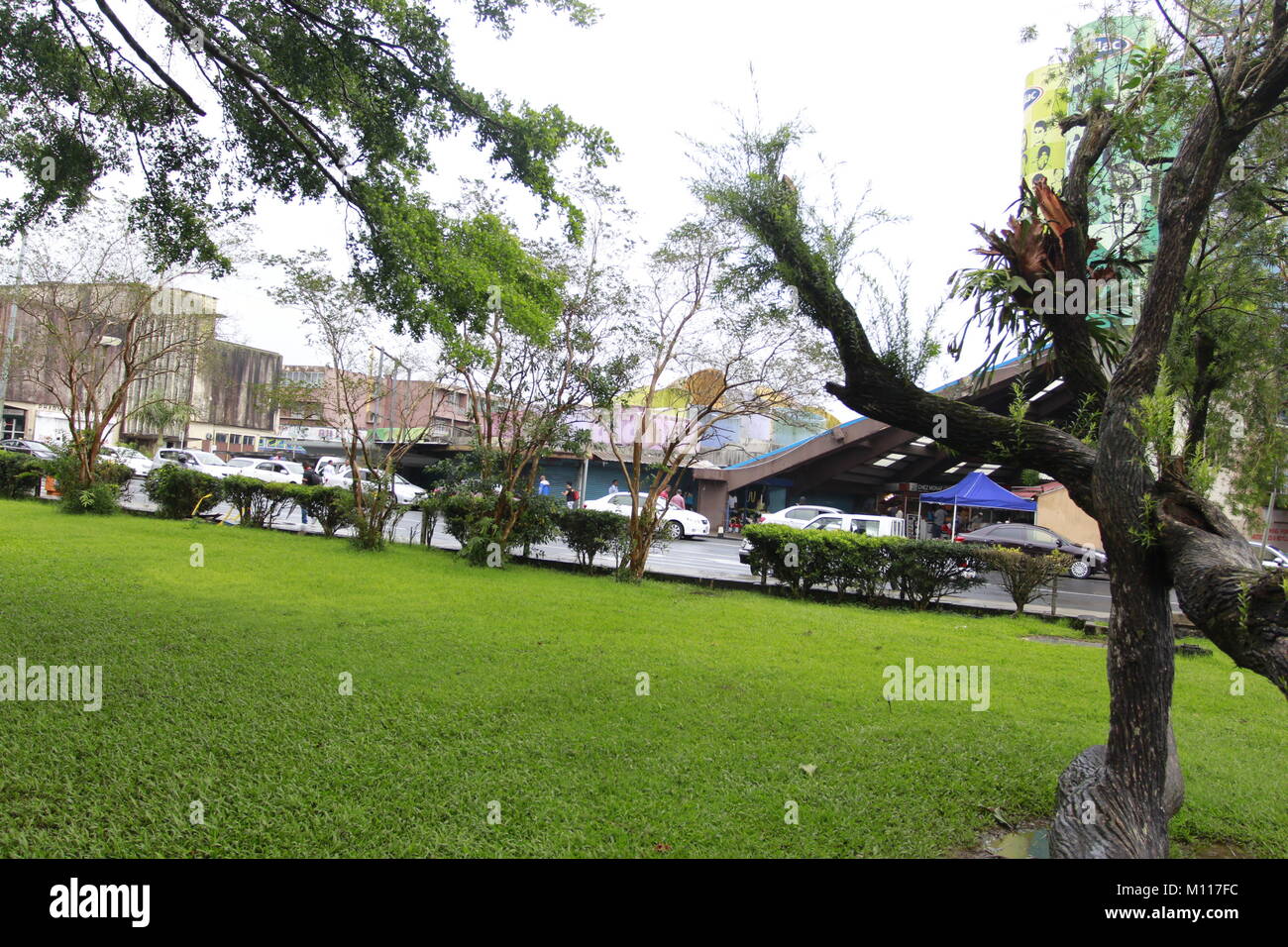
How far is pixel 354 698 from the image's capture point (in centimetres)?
525

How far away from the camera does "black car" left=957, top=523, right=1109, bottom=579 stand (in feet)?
72.0

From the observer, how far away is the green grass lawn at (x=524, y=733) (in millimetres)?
3525

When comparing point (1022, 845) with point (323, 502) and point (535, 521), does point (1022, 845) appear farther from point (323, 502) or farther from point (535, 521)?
point (323, 502)

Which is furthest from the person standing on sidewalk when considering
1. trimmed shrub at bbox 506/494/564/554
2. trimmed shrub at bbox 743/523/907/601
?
trimmed shrub at bbox 743/523/907/601

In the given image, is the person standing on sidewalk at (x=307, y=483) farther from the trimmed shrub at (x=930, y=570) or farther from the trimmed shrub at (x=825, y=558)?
the trimmed shrub at (x=930, y=570)

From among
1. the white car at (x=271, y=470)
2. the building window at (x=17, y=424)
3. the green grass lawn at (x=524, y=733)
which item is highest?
the building window at (x=17, y=424)

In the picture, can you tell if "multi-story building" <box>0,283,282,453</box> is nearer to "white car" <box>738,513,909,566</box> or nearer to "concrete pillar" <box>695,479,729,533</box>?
"white car" <box>738,513,909,566</box>

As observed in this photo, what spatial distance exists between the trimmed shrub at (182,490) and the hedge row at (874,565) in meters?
12.9

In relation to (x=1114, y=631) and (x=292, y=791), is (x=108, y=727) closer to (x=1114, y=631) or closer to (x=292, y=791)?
(x=292, y=791)

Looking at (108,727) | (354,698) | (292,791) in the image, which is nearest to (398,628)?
(354,698)

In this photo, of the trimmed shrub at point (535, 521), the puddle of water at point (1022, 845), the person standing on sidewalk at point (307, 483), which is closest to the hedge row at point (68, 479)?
the person standing on sidewalk at point (307, 483)

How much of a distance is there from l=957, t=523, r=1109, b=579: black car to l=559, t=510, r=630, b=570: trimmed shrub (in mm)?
13049

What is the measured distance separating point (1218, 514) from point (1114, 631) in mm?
717

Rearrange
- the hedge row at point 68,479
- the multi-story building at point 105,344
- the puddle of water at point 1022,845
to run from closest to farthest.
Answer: the puddle of water at point 1022,845, the hedge row at point 68,479, the multi-story building at point 105,344
